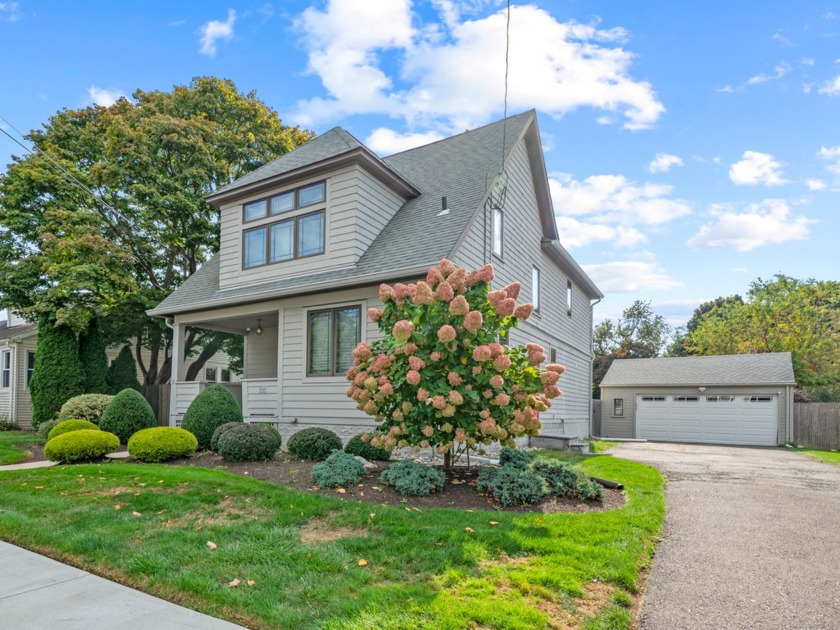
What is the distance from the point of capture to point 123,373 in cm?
1861

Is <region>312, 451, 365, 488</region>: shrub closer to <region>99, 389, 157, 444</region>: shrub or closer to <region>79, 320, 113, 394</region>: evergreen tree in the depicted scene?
<region>99, 389, 157, 444</region>: shrub

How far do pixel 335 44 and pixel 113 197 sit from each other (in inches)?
491

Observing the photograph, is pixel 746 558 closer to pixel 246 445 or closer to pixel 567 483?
pixel 567 483

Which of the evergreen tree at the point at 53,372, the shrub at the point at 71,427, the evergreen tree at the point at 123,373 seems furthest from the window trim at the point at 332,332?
the evergreen tree at the point at 123,373

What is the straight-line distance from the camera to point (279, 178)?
12406mm

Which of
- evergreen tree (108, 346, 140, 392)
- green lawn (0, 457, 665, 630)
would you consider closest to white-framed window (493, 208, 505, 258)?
green lawn (0, 457, 665, 630)

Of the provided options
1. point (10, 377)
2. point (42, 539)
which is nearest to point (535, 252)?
point (42, 539)

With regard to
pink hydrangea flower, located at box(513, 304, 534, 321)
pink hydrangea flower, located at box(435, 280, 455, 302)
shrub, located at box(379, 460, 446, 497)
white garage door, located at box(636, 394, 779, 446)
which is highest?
pink hydrangea flower, located at box(435, 280, 455, 302)

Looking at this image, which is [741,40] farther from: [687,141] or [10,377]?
[10,377]

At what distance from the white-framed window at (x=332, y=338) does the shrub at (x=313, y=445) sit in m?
2.43

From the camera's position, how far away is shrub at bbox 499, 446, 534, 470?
297 inches

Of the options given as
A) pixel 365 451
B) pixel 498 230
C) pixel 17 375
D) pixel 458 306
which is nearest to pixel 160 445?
pixel 365 451

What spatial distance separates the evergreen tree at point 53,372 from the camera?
52.6 ft

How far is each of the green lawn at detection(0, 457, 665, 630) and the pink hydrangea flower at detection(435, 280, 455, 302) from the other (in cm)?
245
